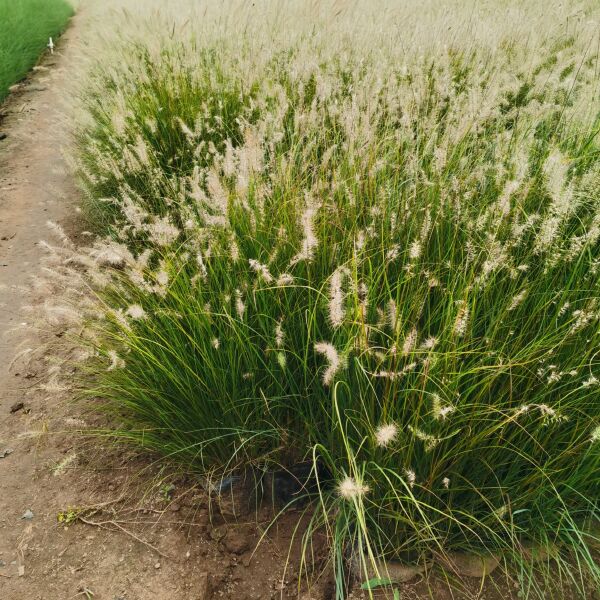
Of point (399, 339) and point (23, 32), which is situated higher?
point (399, 339)

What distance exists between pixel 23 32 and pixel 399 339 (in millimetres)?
12485

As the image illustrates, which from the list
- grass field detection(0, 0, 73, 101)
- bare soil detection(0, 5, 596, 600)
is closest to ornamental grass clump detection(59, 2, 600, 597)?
bare soil detection(0, 5, 596, 600)

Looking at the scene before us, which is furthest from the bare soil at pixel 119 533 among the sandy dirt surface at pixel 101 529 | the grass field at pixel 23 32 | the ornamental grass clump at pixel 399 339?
the grass field at pixel 23 32

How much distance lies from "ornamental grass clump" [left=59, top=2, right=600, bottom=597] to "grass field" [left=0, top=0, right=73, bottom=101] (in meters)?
8.25

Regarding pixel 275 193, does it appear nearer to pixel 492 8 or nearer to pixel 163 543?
pixel 163 543

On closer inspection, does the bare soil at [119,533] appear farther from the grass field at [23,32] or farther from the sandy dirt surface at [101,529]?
the grass field at [23,32]

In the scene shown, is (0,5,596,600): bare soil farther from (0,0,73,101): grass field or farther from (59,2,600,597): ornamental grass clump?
(0,0,73,101): grass field

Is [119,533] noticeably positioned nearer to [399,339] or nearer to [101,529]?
[101,529]

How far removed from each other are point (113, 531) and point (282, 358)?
125 centimetres

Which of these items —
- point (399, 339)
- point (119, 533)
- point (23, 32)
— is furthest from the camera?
point (23, 32)

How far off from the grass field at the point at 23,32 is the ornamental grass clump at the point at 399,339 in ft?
27.1

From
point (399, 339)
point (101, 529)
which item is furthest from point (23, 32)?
point (399, 339)

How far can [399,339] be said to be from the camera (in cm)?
184

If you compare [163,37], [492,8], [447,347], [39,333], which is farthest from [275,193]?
[492,8]
